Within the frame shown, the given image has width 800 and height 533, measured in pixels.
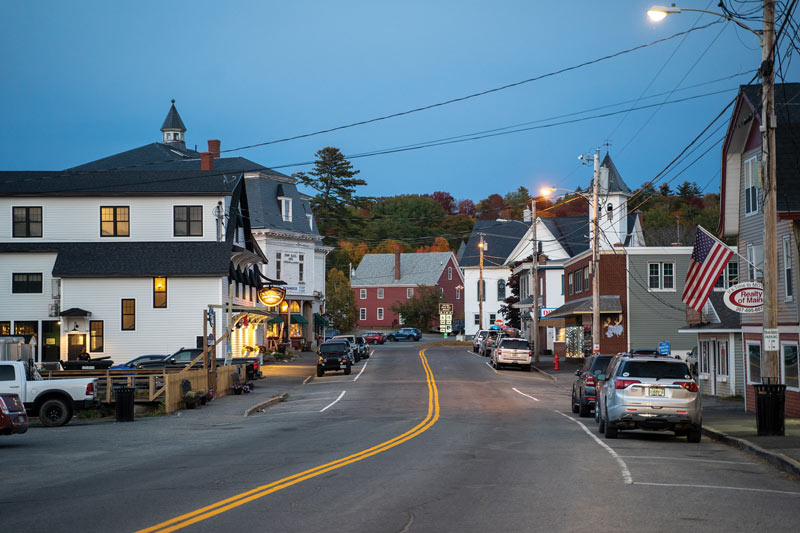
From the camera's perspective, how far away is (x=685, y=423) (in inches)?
781

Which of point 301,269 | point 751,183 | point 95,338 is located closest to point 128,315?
point 95,338

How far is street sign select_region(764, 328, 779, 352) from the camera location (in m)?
20.5

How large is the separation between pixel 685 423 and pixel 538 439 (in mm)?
3180

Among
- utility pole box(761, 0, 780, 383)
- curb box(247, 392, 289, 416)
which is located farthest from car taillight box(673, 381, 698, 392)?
curb box(247, 392, 289, 416)

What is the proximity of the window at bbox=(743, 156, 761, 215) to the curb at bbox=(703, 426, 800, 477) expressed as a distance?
34.9 ft

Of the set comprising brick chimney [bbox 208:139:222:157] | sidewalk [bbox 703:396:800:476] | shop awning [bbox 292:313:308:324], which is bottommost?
sidewalk [bbox 703:396:800:476]

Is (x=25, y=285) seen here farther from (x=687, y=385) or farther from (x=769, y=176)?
(x=769, y=176)

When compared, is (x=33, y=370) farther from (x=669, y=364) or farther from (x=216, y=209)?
(x=216, y=209)

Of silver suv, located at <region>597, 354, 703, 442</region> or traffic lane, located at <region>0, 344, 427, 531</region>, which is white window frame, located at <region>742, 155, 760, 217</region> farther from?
traffic lane, located at <region>0, 344, 427, 531</region>

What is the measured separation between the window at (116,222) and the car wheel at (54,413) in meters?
25.4

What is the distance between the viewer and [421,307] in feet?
377

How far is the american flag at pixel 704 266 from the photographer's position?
26.3m

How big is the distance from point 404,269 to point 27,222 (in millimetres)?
73758

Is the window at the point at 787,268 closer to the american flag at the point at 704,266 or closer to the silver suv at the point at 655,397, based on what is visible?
the american flag at the point at 704,266
